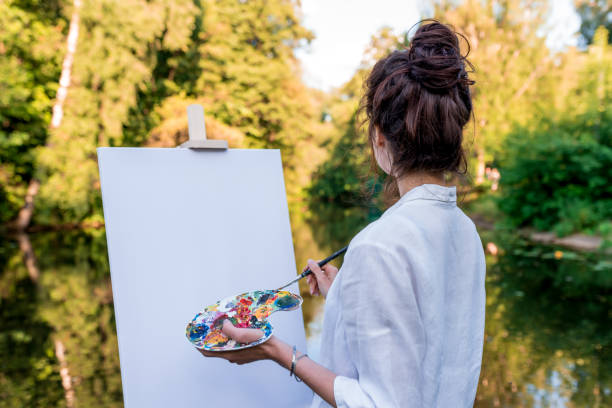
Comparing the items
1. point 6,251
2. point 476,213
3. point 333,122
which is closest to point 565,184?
point 476,213

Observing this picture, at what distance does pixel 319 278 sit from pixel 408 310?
0.48 metres

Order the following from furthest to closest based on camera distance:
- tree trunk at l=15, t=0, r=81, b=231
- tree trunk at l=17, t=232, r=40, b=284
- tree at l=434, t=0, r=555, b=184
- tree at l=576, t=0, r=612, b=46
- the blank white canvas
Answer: tree at l=576, t=0, r=612, b=46
tree at l=434, t=0, r=555, b=184
tree trunk at l=15, t=0, r=81, b=231
tree trunk at l=17, t=232, r=40, b=284
the blank white canvas

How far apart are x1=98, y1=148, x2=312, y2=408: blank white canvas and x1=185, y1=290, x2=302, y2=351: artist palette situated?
0.23 meters

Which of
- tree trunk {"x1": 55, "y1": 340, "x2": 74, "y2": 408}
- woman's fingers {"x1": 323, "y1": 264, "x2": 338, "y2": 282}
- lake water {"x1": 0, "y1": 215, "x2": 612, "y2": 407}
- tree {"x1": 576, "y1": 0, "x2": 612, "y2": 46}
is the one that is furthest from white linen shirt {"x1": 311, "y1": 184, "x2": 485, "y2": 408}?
tree {"x1": 576, "y1": 0, "x2": 612, "y2": 46}

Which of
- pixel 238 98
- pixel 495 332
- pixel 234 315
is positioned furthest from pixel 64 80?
pixel 234 315

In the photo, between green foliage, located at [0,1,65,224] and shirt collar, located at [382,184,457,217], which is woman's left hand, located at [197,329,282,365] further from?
green foliage, located at [0,1,65,224]

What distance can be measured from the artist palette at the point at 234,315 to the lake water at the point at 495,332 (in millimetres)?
2091

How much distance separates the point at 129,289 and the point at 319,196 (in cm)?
2466

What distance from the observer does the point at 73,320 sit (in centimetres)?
442

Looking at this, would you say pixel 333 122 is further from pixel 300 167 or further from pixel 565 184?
pixel 565 184

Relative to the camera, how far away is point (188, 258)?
4.31 ft

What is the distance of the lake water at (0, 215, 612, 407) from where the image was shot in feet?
9.21

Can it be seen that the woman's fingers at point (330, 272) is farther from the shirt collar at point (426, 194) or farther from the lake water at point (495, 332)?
the lake water at point (495, 332)

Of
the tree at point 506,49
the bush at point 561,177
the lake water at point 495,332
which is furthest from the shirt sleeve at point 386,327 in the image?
the tree at point 506,49
